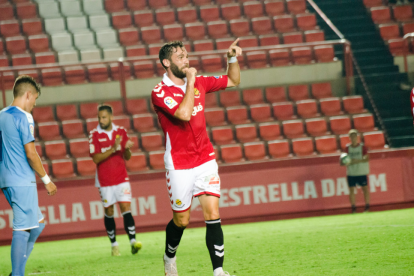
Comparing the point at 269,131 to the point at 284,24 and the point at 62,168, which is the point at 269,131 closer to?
the point at 284,24

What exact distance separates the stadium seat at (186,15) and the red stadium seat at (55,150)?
6410 millimetres

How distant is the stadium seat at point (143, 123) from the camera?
14438 millimetres

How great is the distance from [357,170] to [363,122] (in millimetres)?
2722

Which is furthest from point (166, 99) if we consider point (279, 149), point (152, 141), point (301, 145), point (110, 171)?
point (301, 145)

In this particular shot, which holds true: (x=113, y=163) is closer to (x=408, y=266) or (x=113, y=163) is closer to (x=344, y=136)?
(x=408, y=266)

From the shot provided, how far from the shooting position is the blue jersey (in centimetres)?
533

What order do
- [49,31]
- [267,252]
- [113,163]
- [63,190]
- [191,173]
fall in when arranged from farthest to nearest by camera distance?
[49,31] < [63,190] < [113,163] < [267,252] < [191,173]

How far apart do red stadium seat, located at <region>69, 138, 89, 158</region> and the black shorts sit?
6310mm

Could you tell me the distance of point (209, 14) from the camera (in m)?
18.1

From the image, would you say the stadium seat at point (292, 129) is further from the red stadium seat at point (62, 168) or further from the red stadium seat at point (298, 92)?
the red stadium seat at point (62, 168)

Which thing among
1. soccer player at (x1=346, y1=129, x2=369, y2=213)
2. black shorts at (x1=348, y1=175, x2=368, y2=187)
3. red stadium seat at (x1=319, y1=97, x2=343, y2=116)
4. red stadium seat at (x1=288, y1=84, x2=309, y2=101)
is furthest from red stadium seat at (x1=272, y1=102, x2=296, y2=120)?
black shorts at (x1=348, y1=175, x2=368, y2=187)

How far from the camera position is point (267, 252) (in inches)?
291

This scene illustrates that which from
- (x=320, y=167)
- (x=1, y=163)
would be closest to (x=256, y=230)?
(x=320, y=167)

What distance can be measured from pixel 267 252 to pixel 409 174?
6193 millimetres
